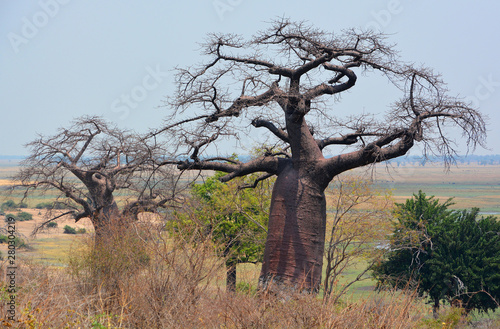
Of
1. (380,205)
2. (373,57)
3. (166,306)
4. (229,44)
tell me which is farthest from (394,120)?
(380,205)

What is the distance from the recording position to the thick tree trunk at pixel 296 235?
912cm

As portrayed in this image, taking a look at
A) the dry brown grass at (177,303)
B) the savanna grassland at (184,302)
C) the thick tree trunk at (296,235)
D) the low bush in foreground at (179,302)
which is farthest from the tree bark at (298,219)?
the dry brown grass at (177,303)

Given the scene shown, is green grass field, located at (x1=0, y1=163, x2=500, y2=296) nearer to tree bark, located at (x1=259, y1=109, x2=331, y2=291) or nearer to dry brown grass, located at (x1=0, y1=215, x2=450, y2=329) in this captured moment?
dry brown grass, located at (x1=0, y1=215, x2=450, y2=329)

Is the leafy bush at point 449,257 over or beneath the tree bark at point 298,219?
beneath

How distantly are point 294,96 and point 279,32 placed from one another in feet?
4.37

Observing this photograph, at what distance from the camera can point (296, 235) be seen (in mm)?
9172

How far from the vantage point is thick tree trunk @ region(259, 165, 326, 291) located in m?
9.12

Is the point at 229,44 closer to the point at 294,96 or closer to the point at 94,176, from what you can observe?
the point at 294,96

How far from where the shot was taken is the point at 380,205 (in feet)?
59.4

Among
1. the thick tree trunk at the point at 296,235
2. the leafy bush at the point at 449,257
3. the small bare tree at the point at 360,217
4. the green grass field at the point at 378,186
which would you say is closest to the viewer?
the thick tree trunk at the point at 296,235

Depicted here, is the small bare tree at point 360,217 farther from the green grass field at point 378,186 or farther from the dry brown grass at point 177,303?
the dry brown grass at point 177,303

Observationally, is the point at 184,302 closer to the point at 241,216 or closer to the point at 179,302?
the point at 179,302

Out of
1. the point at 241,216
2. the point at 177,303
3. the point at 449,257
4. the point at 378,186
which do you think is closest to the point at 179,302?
the point at 177,303

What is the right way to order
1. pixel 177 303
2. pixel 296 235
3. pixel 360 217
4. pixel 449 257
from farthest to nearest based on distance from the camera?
pixel 449 257
pixel 360 217
pixel 296 235
pixel 177 303
